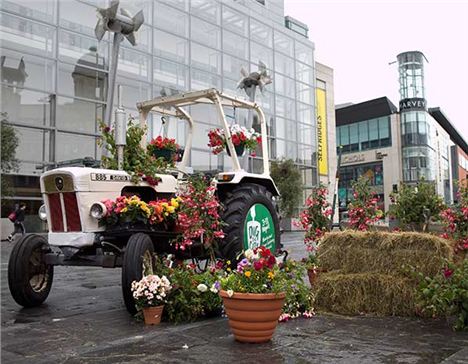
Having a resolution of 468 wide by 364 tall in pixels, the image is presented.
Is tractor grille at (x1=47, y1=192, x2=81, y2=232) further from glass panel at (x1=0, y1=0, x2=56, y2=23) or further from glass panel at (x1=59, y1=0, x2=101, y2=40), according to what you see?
glass panel at (x1=59, y1=0, x2=101, y2=40)

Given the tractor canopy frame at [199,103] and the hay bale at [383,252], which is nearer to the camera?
the hay bale at [383,252]

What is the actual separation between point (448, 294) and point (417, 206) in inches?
158

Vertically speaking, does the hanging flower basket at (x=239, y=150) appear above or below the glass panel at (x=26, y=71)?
below

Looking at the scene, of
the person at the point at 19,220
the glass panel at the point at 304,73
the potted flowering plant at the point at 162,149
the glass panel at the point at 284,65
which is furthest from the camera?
the glass panel at the point at 304,73

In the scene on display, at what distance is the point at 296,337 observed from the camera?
4832 millimetres

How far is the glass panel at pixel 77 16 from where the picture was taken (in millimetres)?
22689

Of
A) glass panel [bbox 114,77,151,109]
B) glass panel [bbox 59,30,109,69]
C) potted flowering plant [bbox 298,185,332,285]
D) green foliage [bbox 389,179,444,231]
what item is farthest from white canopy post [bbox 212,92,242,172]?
glass panel [bbox 114,77,151,109]

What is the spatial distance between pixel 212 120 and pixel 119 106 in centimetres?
2189

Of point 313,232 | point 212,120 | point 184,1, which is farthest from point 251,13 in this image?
point 313,232

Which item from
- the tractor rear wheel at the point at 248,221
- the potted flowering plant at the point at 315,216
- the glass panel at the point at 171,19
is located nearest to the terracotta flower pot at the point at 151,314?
the tractor rear wheel at the point at 248,221

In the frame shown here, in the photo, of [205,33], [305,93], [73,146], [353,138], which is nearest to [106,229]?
[73,146]

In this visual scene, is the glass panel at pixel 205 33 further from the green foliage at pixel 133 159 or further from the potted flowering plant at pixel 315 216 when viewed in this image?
the green foliage at pixel 133 159

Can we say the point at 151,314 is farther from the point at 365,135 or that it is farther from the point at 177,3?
the point at 365,135

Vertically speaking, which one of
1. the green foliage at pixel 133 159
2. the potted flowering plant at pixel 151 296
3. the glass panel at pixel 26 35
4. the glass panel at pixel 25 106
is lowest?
the potted flowering plant at pixel 151 296
